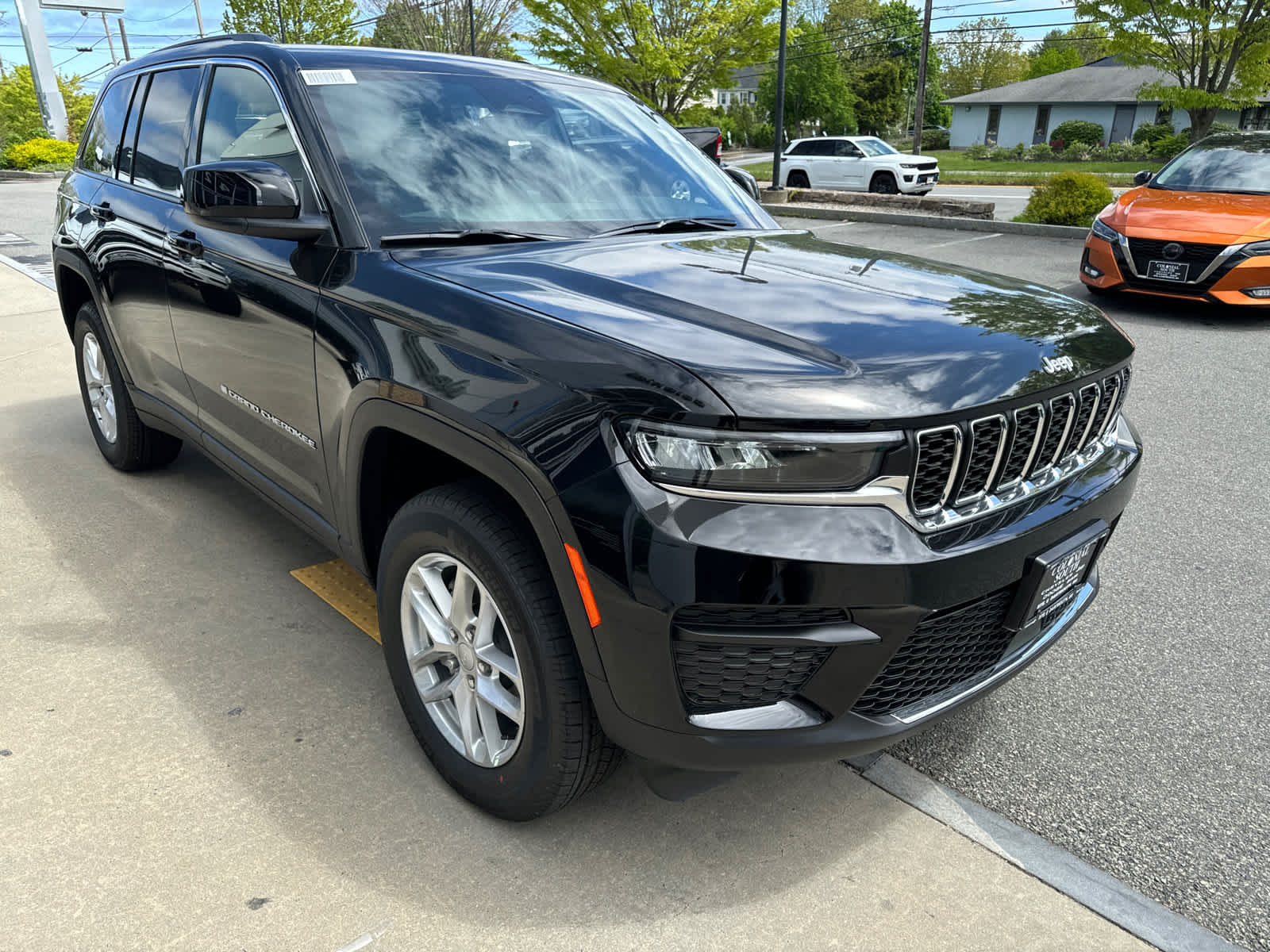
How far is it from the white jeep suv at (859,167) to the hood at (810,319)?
72.8ft

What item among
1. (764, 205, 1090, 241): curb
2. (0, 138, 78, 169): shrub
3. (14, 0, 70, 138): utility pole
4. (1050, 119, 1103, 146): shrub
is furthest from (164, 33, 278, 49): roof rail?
(1050, 119, 1103, 146): shrub

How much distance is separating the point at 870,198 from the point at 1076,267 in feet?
23.2

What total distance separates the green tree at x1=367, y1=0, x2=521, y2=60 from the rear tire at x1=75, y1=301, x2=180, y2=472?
31835 millimetres

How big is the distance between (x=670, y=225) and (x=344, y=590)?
1744mm

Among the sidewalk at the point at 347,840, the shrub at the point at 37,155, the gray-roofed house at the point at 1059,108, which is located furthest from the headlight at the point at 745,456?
the gray-roofed house at the point at 1059,108

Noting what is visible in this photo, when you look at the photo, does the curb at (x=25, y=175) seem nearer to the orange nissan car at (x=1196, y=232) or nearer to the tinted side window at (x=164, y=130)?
the tinted side window at (x=164, y=130)

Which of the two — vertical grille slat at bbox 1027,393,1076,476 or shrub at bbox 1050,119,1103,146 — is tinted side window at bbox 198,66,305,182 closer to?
vertical grille slat at bbox 1027,393,1076,476

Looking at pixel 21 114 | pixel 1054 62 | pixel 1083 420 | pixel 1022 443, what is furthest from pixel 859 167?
pixel 1054 62

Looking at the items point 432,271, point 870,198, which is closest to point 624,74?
point 870,198

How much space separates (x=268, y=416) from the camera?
2.90 metres

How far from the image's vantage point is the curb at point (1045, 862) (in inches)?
80.4

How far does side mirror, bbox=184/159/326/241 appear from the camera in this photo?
2473 mm

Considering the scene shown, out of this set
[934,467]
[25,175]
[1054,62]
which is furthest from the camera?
[1054,62]

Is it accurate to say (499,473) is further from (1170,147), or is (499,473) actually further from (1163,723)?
(1170,147)
